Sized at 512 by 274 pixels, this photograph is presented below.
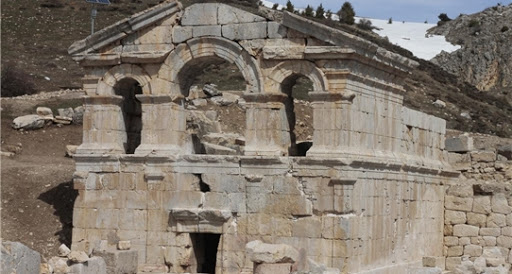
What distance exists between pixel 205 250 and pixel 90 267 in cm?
327

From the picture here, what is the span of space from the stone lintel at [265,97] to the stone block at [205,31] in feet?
4.61

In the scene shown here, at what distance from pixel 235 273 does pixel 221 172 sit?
6.35 feet

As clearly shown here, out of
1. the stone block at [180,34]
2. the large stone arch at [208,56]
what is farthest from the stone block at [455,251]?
the stone block at [180,34]

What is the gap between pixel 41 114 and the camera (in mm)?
30172

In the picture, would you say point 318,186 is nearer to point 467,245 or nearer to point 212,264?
A: point 212,264

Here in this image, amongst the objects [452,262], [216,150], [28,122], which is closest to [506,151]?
[452,262]

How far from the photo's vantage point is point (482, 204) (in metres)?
26.1

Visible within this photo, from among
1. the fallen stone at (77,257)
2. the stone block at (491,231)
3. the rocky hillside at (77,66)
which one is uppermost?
the rocky hillside at (77,66)

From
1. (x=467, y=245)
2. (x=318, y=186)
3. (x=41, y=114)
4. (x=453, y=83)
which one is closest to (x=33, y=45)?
(x=453, y=83)

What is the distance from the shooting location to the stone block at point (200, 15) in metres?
21.3

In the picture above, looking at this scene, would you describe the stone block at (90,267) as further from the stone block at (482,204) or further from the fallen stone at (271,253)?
the stone block at (482,204)

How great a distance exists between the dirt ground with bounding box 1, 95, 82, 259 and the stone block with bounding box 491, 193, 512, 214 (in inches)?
391

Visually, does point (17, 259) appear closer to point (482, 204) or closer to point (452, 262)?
point (452, 262)

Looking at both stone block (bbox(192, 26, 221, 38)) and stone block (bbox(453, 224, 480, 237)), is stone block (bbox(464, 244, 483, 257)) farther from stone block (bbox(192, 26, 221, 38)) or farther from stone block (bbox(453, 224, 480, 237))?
stone block (bbox(192, 26, 221, 38))
